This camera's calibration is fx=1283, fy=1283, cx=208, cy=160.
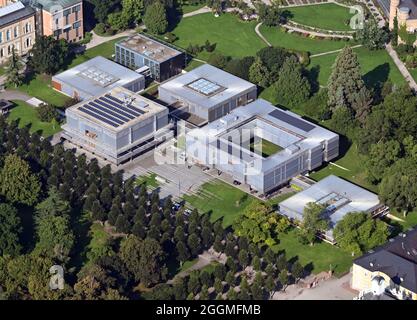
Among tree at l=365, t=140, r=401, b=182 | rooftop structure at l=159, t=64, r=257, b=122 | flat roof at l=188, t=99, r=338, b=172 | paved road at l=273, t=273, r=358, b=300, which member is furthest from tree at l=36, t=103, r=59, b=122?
paved road at l=273, t=273, r=358, b=300

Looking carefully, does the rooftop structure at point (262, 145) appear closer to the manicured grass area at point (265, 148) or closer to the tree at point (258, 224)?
the manicured grass area at point (265, 148)

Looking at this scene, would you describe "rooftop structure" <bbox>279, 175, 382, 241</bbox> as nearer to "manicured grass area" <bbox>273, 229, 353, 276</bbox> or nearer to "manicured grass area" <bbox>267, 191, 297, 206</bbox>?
"manicured grass area" <bbox>273, 229, 353, 276</bbox>

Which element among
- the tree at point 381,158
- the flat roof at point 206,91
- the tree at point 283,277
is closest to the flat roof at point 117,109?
the flat roof at point 206,91

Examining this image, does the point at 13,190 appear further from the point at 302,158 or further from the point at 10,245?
the point at 302,158

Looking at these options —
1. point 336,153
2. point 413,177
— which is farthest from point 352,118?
point 413,177

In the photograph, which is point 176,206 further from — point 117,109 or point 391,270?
point 391,270

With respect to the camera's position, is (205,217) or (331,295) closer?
(331,295)

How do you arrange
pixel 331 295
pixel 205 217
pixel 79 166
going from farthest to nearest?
pixel 79 166 → pixel 205 217 → pixel 331 295
